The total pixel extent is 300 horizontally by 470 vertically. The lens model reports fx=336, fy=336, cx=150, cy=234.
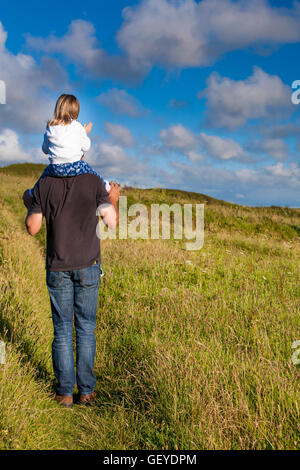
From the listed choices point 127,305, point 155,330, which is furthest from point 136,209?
point 155,330

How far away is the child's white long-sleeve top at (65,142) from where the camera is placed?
9.84 ft

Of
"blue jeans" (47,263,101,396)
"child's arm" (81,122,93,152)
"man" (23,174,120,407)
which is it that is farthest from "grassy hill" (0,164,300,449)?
"child's arm" (81,122,93,152)

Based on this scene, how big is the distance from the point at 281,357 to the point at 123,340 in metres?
1.79

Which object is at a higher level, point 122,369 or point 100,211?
point 100,211

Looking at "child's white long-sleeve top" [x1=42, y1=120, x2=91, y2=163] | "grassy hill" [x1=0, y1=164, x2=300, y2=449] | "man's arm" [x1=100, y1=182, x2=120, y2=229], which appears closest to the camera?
"grassy hill" [x1=0, y1=164, x2=300, y2=449]

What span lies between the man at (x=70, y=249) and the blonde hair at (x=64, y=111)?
505mm

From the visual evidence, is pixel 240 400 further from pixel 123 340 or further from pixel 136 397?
pixel 123 340

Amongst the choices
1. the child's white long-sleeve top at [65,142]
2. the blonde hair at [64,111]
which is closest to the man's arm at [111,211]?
the child's white long-sleeve top at [65,142]

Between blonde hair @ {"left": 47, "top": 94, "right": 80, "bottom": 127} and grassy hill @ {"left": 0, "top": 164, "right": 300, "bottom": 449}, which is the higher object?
blonde hair @ {"left": 47, "top": 94, "right": 80, "bottom": 127}

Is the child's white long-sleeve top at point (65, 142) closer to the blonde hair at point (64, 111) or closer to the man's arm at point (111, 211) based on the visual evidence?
the blonde hair at point (64, 111)

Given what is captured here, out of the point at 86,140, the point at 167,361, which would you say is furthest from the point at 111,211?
the point at 167,361

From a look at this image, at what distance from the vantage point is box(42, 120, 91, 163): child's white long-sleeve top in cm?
300

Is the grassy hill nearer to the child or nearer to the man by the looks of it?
the man
